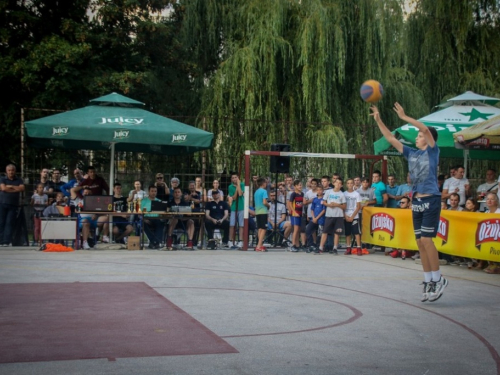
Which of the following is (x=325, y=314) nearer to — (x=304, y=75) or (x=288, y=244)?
(x=288, y=244)

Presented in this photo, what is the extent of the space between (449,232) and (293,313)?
813 centimetres

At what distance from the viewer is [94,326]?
803cm

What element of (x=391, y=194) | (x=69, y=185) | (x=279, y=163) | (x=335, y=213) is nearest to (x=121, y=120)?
(x=69, y=185)

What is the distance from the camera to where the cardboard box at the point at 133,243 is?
752 inches

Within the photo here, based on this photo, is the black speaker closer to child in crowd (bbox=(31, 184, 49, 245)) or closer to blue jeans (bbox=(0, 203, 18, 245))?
child in crowd (bbox=(31, 184, 49, 245))

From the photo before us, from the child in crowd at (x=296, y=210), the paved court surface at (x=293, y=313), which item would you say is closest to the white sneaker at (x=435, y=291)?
the paved court surface at (x=293, y=313)

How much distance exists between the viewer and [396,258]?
728 inches

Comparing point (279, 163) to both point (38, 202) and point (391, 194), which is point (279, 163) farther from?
point (38, 202)

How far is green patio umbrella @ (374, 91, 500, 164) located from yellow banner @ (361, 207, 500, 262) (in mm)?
A: 2043

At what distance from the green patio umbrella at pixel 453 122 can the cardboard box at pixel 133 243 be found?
700 centimetres

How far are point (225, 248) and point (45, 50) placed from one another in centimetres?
1200

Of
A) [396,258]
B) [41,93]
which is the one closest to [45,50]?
[41,93]

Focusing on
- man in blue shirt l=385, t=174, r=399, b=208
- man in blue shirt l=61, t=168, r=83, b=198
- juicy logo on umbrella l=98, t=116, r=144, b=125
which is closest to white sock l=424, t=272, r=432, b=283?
man in blue shirt l=385, t=174, r=399, b=208

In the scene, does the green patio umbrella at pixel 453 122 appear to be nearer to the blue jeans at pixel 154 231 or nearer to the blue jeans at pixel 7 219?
the blue jeans at pixel 154 231
